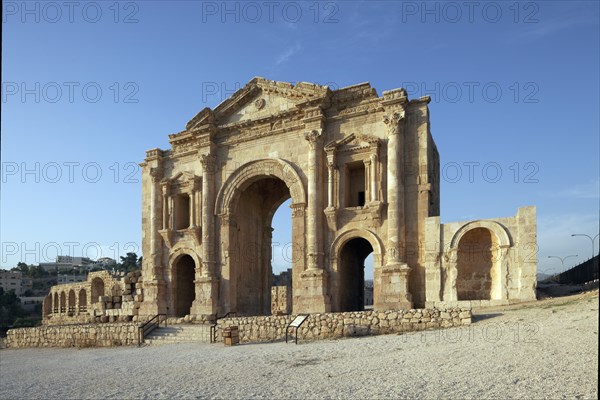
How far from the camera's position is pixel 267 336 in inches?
622

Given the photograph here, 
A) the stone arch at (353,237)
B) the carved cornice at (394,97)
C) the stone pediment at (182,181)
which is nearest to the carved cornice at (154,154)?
the stone pediment at (182,181)

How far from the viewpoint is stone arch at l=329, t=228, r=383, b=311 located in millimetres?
18016

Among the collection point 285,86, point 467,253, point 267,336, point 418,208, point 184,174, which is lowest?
point 267,336

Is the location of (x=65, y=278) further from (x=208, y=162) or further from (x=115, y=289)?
(x=208, y=162)

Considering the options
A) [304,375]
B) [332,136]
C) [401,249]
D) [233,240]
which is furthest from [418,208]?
[304,375]

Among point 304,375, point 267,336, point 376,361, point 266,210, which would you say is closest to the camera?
point 304,375

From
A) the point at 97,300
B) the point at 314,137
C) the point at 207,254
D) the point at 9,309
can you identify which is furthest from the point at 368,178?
the point at 9,309

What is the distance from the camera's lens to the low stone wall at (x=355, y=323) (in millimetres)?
13514

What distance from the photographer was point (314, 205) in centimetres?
1931

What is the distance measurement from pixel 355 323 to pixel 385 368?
19.6ft

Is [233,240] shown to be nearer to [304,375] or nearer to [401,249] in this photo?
[401,249]

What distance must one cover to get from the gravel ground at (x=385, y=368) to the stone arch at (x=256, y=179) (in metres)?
8.01

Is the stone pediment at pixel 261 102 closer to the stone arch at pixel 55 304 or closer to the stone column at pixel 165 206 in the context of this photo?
the stone column at pixel 165 206

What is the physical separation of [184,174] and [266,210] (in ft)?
15.3
